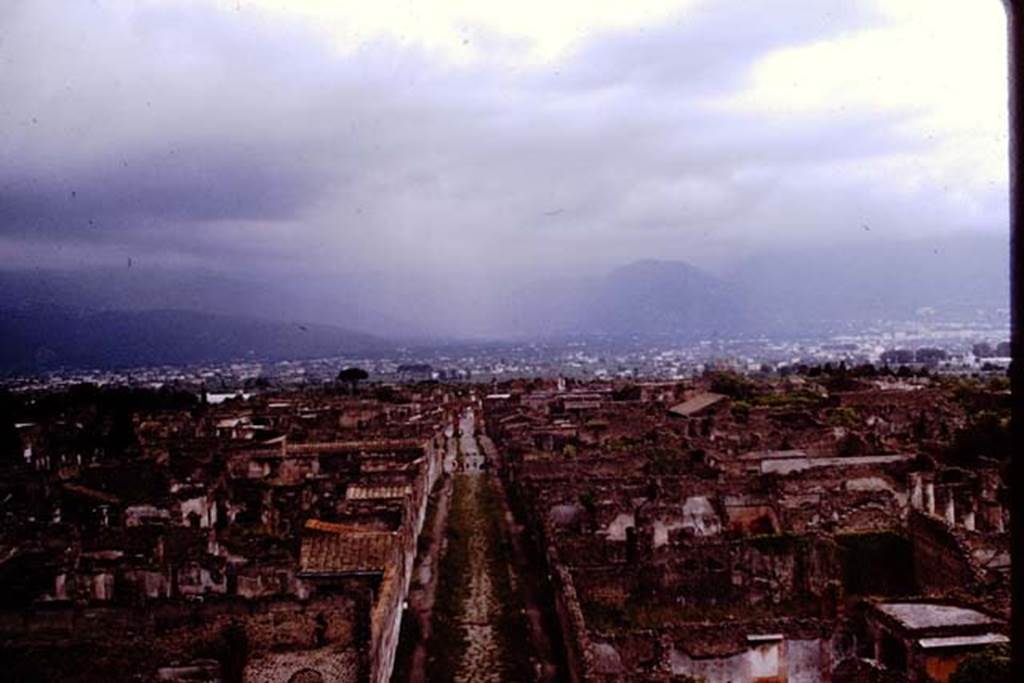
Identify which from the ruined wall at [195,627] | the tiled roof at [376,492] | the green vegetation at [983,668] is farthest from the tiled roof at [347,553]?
the green vegetation at [983,668]

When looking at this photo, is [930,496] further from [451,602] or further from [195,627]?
[195,627]

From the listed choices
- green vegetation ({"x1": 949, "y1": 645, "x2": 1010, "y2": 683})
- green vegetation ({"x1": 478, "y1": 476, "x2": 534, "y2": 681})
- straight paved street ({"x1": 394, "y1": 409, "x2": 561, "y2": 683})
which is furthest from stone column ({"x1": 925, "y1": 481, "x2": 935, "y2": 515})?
green vegetation ({"x1": 949, "y1": 645, "x2": 1010, "y2": 683})

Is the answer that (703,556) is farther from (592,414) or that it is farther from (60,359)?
(60,359)

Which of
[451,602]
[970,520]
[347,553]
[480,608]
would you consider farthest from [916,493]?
[347,553]

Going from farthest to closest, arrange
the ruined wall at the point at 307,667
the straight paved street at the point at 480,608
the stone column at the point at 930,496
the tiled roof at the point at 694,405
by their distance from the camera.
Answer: the tiled roof at the point at 694,405
the stone column at the point at 930,496
the straight paved street at the point at 480,608
the ruined wall at the point at 307,667

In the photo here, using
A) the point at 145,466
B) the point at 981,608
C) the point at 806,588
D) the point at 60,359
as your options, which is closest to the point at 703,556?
the point at 806,588

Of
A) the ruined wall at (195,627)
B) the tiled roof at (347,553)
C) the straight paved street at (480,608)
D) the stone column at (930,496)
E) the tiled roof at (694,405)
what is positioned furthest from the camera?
the tiled roof at (694,405)

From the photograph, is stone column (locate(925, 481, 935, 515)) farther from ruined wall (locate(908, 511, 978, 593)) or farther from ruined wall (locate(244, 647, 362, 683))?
ruined wall (locate(244, 647, 362, 683))

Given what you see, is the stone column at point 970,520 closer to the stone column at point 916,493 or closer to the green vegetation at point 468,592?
the stone column at point 916,493

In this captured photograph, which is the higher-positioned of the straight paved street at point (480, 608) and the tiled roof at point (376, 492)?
the tiled roof at point (376, 492)
